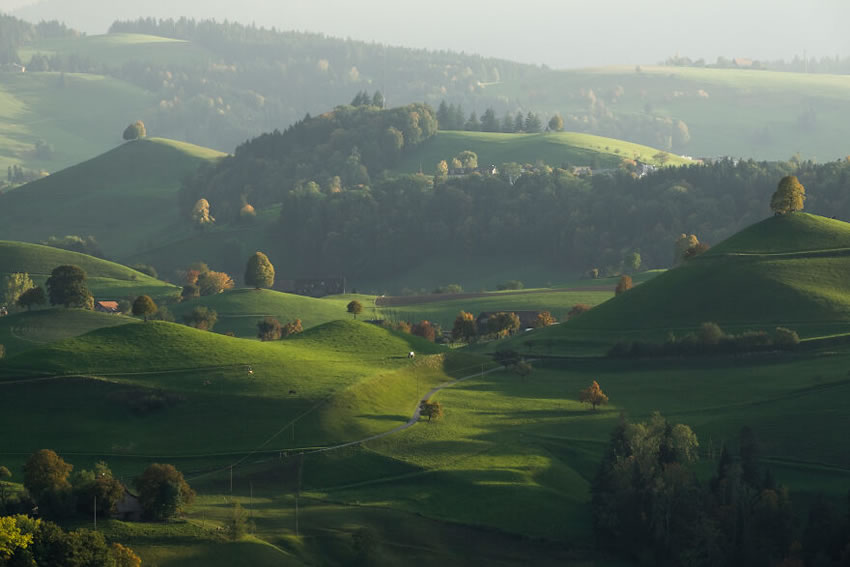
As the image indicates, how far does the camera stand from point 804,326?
172 metres

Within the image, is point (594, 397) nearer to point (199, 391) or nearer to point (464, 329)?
point (199, 391)

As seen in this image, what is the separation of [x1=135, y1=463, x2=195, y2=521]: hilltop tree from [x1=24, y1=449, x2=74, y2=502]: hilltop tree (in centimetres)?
579

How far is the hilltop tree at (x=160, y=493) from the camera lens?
350ft

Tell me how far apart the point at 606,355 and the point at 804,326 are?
81.2 feet

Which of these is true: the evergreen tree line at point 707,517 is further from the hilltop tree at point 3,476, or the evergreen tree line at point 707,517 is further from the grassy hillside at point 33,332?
the grassy hillside at point 33,332

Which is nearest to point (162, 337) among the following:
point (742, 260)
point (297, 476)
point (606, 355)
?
point (297, 476)

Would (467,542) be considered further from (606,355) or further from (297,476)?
(606,355)

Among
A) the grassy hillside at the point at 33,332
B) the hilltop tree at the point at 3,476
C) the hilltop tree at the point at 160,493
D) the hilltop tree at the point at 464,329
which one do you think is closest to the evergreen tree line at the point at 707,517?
the hilltop tree at the point at 160,493

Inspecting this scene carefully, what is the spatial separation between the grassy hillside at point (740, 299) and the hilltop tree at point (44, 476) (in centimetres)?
8355

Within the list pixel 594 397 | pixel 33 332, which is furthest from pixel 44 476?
pixel 33 332

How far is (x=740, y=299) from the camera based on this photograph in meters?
182

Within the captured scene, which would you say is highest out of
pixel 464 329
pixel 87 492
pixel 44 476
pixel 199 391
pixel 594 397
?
pixel 44 476

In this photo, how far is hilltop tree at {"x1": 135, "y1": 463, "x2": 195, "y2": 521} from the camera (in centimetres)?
10656

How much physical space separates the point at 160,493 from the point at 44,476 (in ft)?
29.4
